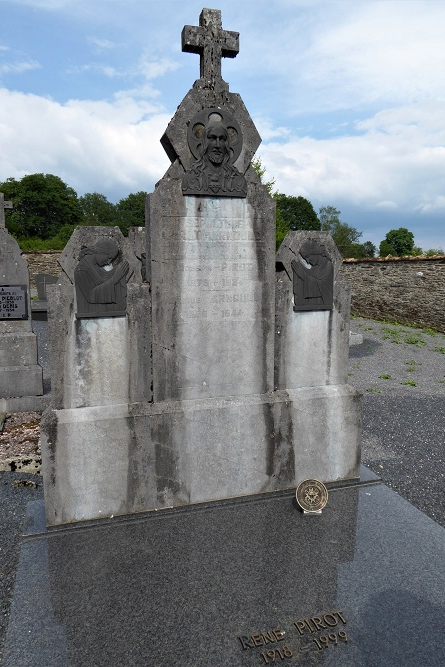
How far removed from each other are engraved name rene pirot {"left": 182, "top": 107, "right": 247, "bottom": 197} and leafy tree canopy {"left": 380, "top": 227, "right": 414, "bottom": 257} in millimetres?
42848

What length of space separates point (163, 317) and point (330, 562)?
2305 mm

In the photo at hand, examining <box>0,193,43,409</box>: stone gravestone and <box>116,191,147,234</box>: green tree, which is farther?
<box>116,191,147,234</box>: green tree

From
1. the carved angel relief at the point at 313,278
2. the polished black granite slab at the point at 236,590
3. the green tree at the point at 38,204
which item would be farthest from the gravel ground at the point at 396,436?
the green tree at the point at 38,204

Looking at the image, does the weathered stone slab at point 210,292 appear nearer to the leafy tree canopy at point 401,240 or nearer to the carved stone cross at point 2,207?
the carved stone cross at point 2,207

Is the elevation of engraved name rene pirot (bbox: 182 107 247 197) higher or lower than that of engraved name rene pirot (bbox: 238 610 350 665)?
higher

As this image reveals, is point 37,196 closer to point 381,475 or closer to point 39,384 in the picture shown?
point 39,384

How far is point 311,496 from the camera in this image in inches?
154

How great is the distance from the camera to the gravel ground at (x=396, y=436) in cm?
416

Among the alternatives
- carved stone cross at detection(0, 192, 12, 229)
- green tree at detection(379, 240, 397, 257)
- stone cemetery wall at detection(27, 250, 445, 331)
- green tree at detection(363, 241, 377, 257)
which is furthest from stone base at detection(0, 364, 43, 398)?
green tree at detection(363, 241, 377, 257)

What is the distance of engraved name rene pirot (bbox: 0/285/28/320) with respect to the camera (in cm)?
730

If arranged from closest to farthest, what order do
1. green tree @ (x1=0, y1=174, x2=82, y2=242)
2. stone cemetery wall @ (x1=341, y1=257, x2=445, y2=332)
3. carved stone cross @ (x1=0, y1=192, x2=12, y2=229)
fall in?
1. carved stone cross @ (x1=0, y1=192, x2=12, y2=229)
2. stone cemetery wall @ (x1=341, y1=257, x2=445, y2=332)
3. green tree @ (x1=0, y1=174, x2=82, y2=242)

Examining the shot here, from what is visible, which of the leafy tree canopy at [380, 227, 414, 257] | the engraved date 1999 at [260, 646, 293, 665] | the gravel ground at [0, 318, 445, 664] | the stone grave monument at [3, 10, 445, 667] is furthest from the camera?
the leafy tree canopy at [380, 227, 414, 257]

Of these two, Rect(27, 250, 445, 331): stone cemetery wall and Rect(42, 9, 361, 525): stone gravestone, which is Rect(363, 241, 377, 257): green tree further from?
Rect(42, 9, 361, 525): stone gravestone

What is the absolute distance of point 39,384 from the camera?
7.52 m
